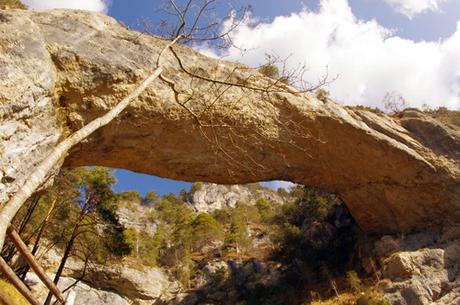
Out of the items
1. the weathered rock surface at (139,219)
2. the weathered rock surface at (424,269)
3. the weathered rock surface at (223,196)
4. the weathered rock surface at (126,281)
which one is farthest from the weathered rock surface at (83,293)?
the weathered rock surface at (223,196)

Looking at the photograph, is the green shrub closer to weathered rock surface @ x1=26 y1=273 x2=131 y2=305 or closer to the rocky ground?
the rocky ground

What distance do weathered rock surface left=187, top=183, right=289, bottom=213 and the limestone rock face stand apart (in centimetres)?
5304

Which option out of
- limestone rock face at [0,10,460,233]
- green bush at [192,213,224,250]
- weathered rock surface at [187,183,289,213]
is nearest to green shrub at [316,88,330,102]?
limestone rock face at [0,10,460,233]

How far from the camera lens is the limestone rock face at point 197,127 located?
702cm

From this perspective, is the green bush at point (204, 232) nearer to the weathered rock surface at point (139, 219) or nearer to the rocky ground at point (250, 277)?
the rocky ground at point (250, 277)

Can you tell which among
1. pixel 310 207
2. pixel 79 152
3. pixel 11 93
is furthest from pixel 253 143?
pixel 310 207

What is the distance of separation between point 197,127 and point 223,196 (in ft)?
209

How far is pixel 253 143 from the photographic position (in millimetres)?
11039

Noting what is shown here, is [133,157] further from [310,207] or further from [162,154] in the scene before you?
[310,207]

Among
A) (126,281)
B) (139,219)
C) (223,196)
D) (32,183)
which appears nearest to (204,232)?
(126,281)

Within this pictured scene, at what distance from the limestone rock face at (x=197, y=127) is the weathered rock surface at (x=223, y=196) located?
174ft

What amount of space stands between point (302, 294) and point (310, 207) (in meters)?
6.04

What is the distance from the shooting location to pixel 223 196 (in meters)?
73.2

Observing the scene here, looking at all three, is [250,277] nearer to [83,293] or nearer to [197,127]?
[83,293]
